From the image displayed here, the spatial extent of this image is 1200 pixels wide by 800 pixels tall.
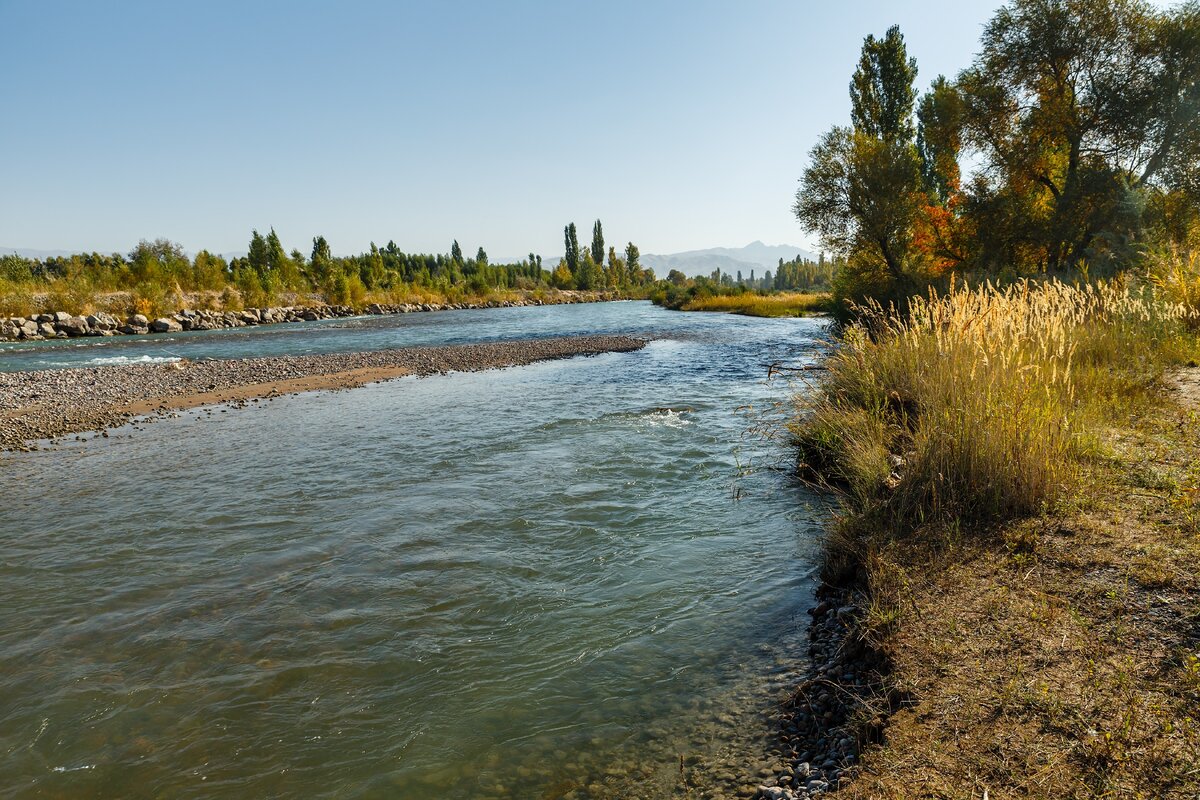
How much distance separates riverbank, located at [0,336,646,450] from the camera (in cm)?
1449

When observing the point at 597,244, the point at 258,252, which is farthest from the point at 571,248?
the point at 258,252

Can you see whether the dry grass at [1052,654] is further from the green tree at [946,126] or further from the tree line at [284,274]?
the tree line at [284,274]

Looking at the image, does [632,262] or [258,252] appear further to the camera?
[632,262]

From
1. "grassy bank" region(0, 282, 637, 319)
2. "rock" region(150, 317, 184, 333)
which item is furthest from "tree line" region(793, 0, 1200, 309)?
"grassy bank" region(0, 282, 637, 319)

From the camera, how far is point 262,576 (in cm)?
636

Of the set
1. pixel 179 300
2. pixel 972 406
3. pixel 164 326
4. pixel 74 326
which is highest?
pixel 179 300

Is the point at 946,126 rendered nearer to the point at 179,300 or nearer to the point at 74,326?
the point at 74,326

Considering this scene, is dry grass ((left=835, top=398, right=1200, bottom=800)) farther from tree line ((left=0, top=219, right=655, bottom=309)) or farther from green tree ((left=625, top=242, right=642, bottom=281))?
green tree ((left=625, top=242, right=642, bottom=281))

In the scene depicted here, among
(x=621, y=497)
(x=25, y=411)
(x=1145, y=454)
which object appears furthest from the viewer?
(x=25, y=411)

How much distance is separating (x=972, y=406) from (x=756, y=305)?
52.9m

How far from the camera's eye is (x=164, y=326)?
4650 cm

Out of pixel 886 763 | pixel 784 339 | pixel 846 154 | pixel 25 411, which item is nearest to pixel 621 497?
pixel 886 763

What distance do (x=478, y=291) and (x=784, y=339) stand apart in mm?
86109

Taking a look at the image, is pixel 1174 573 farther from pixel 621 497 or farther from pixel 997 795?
pixel 621 497
